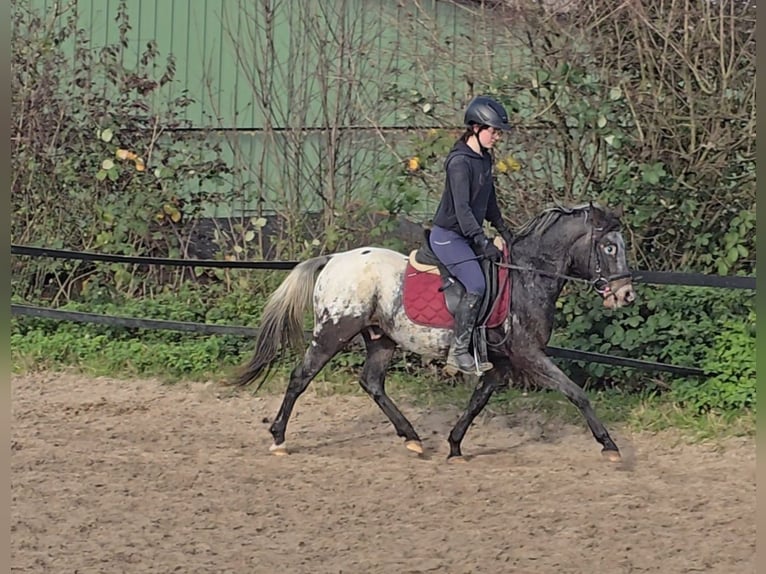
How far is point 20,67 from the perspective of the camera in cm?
1184

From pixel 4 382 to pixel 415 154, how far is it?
23.3ft

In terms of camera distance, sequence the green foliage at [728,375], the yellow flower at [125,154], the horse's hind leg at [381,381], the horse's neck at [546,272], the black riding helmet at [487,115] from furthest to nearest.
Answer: the yellow flower at [125,154]
the green foliage at [728,375]
the horse's hind leg at [381,381]
the horse's neck at [546,272]
the black riding helmet at [487,115]

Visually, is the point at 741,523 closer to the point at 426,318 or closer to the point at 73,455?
the point at 426,318

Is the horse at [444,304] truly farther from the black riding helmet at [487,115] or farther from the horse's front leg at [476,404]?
the black riding helmet at [487,115]

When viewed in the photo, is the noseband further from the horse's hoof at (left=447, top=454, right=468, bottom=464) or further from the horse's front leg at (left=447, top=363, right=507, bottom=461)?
the horse's hoof at (left=447, top=454, right=468, bottom=464)

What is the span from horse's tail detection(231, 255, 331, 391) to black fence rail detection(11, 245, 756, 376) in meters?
1.42

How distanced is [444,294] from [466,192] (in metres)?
0.70

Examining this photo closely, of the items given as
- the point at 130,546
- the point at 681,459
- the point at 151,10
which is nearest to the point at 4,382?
the point at 130,546

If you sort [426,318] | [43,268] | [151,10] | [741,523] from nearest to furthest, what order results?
1. [741,523]
2. [426,318]
3. [43,268]
4. [151,10]

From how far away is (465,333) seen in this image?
23.3 feet

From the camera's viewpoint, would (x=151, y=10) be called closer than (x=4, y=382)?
No

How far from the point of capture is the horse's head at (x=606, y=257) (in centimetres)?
707

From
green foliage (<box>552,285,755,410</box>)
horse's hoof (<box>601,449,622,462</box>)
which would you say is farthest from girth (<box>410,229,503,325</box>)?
green foliage (<box>552,285,755,410</box>)

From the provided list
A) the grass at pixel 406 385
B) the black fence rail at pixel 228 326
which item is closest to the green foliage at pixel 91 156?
the black fence rail at pixel 228 326
